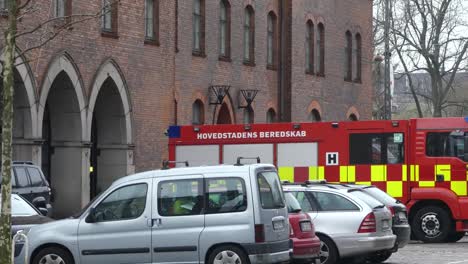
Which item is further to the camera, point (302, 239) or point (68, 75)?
point (68, 75)

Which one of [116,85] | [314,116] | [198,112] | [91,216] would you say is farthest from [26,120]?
[314,116]

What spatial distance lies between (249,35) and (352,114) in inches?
379

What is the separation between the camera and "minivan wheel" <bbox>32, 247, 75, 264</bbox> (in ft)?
53.3

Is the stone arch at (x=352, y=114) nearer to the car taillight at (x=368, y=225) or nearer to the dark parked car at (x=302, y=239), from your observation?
the car taillight at (x=368, y=225)

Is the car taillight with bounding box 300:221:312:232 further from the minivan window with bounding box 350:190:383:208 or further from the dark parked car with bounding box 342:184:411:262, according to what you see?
the dark parked car with bounding box 342:184:411:262

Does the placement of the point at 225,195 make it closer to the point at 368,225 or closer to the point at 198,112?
the point at 368,225

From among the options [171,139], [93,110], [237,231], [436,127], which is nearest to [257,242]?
[237,231]

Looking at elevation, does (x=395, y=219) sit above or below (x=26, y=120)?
below

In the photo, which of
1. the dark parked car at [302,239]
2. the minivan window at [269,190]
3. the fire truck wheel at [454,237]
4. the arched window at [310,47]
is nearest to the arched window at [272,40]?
the arched window at [310,47]

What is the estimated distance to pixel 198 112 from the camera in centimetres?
3625

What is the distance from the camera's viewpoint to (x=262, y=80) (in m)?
40.2

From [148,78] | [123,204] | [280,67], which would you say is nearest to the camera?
[123,204]

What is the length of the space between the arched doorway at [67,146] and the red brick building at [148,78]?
31 mm

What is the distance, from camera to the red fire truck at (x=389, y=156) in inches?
989
